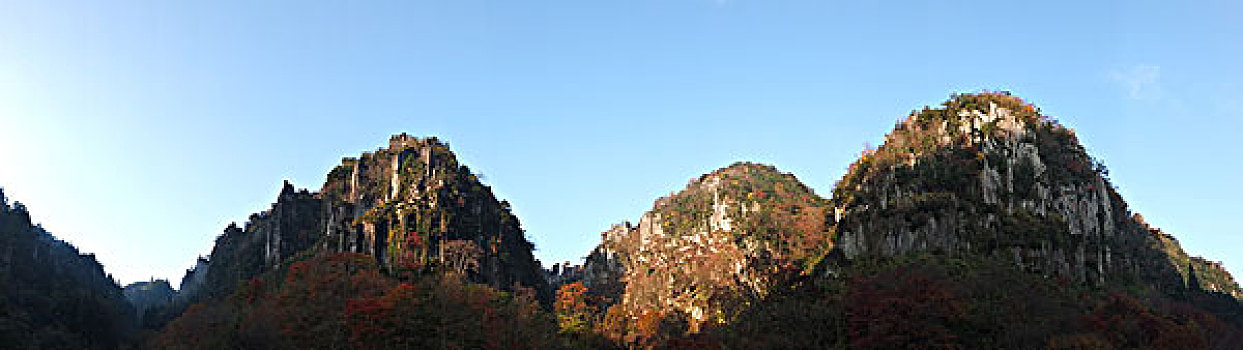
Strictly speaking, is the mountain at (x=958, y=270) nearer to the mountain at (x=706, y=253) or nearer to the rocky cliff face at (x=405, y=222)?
the mountain at (x=706, y=253)

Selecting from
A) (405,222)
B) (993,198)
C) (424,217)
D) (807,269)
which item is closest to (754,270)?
(807,269)

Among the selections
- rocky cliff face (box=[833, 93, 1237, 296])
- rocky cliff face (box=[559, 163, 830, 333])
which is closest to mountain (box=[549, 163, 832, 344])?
rocky cliff face (box=[559, 163, 830, 333])

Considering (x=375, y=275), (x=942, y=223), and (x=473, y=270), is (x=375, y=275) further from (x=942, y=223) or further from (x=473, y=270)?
(x=942, y=223)

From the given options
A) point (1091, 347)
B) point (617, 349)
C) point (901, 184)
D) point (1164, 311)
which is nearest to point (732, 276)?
point (617, 349)

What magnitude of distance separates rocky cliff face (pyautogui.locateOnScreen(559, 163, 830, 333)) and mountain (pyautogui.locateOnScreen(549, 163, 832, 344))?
0.16 metres

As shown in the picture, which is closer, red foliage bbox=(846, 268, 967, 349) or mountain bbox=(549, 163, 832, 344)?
red foliage bbox=(846, 268, 967, 349)

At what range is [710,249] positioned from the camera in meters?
114

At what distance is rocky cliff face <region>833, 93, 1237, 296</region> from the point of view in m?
62.1

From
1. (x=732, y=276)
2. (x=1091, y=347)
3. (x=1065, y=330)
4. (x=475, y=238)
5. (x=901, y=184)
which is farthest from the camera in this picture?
(x=475, y=238)

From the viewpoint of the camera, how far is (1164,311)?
59219 millimetres

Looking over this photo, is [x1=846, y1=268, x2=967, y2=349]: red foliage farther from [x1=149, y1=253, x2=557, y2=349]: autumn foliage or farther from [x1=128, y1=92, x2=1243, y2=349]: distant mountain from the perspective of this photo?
[x1=149, y1=253, x2=557, y2=349]: autumn foliage

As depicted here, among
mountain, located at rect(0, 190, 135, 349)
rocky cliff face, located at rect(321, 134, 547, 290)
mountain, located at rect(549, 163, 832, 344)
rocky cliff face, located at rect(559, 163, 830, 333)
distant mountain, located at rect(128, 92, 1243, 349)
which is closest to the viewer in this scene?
distant mountain, located at rect(128, 92, 1243, 349)

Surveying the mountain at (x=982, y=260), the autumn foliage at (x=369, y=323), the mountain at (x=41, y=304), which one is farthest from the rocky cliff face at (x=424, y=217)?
the mountain at (x=982, y=260)

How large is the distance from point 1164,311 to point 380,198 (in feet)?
280
